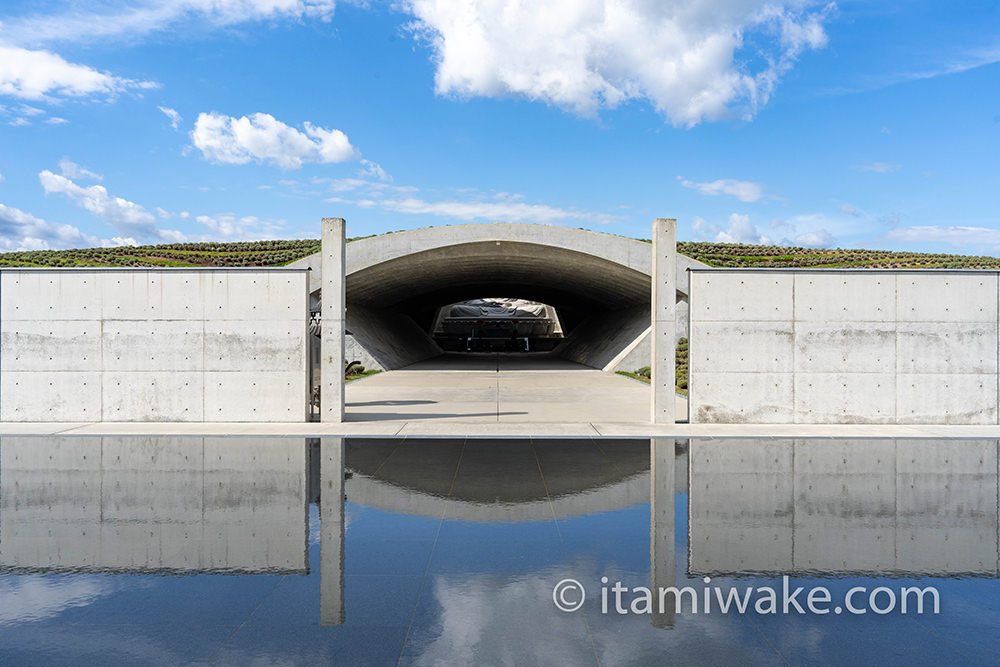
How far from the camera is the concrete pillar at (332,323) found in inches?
534

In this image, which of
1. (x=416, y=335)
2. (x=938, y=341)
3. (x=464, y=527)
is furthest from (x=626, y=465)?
(x=416, y=335)

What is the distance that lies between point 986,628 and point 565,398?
1435 cm

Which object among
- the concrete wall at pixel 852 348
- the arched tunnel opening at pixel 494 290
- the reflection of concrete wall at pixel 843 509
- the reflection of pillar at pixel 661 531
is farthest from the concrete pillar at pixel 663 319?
the arched tunnel opening at pixel 494 290

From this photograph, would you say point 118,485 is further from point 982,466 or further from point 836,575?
point 982,466

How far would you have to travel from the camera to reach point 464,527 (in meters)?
6.65

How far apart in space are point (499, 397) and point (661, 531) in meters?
12.6

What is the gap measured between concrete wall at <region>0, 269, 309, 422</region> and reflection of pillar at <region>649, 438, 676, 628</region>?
25.5 feet

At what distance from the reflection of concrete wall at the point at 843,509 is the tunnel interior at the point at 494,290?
51.8ft

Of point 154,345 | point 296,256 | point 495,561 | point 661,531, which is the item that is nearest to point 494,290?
point 296,256

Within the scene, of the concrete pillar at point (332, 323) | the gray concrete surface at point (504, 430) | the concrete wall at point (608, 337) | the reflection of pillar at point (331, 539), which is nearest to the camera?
the reflection of pillar at point (331, 539)

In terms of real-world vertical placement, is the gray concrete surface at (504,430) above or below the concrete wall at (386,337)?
below

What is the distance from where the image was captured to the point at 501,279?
3684 centimetres

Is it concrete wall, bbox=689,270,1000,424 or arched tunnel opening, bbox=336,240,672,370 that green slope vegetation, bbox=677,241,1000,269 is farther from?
concrete wall, bbox=689,270,1000,424

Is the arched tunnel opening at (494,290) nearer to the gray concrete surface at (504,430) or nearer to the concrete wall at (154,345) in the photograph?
the concrete wall at (154,345)
